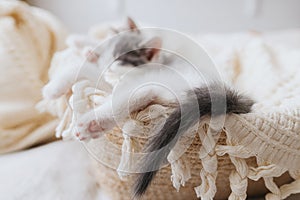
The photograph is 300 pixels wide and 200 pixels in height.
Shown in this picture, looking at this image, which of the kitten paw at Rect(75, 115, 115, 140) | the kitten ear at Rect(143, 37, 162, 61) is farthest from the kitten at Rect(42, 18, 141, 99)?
the kitten paw at Rect(75, 115, 115, 140)

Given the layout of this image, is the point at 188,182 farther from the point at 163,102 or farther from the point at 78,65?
the point at 78,65

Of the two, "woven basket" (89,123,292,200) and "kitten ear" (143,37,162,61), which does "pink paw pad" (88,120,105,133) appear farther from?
"kitten ear" (143,37,162,61)

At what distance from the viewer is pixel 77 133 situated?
624mm

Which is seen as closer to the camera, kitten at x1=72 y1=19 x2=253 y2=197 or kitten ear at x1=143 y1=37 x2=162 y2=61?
kitten at x1=72 y1=19 x2=253 y2=197

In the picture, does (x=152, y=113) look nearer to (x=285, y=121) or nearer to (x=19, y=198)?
(x=285, y=121)

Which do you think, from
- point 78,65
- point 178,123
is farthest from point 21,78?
point 178,123

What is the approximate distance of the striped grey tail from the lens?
A: 0.58m

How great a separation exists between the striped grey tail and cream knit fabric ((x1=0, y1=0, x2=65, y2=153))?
18.5 inches

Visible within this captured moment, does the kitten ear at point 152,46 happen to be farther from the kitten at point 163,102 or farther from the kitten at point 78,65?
the kitten at point 163,102

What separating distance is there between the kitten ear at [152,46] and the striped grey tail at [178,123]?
0.36 meters

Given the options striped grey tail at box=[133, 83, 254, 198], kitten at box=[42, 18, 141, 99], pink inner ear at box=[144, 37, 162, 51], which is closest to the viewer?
striped grey tail at box=[133, 83, 254, 198]

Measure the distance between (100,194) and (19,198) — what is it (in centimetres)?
15

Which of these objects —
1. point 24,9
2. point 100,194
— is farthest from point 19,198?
point 24,9

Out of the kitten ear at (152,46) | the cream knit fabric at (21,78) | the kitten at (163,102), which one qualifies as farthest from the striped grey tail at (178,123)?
the cream knit fabric at (21,78)
